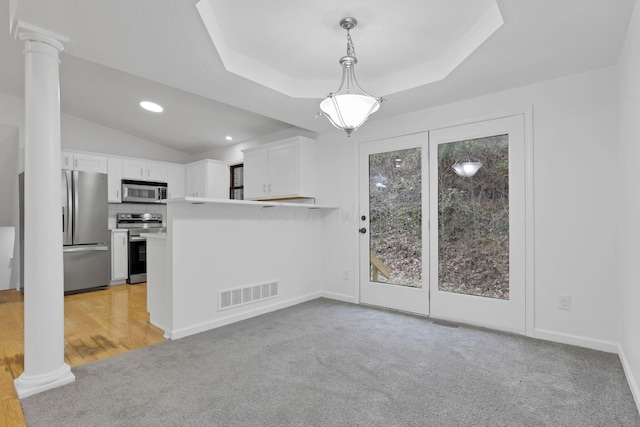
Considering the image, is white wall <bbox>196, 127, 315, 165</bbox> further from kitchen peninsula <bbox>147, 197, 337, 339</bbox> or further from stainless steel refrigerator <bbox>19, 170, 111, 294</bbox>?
stainless steel refrigerator <bbox>19, 170, 111, 294</bbox>

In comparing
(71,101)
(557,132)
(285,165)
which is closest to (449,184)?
(557,132)

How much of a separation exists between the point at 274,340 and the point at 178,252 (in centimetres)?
110

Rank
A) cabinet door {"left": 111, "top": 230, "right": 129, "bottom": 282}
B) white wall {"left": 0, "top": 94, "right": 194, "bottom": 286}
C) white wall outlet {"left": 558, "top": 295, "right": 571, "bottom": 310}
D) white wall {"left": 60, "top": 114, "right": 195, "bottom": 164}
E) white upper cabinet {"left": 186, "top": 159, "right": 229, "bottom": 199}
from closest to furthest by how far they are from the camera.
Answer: white wall outlet {"left": 558, "top": 295, "right": 571, "bottom": 310} → white wall {"left": 0, "top": 94, "right": 194, "bottom": 286} → cabinet door {"left": 111, "top": 230, "right": 129, "bottom": 282} → white wall {"left": 60, "top": 114, "right": 195, "bottom": 164} → white upper cabinet {"left": 186, "top": 159, "right": 229, "bottom": 199}

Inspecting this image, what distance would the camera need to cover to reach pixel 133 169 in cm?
562

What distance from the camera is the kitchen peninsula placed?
2.93m

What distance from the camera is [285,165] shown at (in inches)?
173

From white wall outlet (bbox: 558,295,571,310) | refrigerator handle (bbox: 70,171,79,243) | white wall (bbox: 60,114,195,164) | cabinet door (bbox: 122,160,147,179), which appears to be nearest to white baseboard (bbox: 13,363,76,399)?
refrigerator handle (bbox: 70,171,79,243)

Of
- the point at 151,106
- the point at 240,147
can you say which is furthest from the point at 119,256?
the point at 240,147

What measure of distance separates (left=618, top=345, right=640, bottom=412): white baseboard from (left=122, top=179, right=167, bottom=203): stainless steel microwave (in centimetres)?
573

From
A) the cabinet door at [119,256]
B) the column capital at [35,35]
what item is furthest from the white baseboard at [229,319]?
the cabinet door at [119,256]

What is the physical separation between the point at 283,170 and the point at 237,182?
1.83m

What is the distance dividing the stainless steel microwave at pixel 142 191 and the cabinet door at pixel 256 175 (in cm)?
172

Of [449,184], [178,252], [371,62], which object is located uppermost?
[371,62]

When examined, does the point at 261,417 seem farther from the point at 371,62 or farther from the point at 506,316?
the point at 371,62
